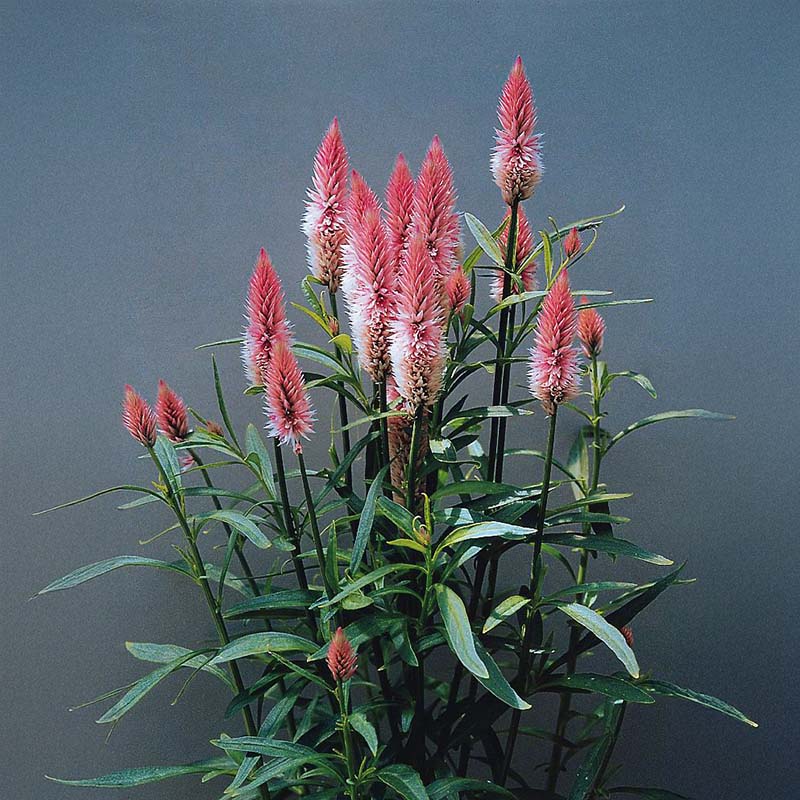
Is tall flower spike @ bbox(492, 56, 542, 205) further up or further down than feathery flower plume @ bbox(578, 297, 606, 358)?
further up

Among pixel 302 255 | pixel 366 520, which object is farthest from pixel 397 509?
pixel 302 255

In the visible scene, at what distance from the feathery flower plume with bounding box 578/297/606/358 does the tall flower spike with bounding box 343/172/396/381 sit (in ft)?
1.45

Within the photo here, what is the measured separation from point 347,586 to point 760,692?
1.22 metres

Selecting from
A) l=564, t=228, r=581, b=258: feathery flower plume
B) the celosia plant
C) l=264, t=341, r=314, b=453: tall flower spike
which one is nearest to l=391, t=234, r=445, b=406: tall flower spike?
the celosia plant

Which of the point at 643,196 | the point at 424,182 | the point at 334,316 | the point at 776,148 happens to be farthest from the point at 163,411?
the point at 776,148

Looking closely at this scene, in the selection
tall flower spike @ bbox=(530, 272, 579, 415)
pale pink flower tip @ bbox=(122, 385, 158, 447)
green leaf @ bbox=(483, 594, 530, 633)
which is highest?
tall flower spike @ bbox=(530, 272, 579, 415)

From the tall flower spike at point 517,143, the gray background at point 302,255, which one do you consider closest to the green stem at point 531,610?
the tall flower spike at point 517,143

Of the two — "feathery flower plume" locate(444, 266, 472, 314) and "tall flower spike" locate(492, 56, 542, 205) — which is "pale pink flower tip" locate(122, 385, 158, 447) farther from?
"tall flower spike" locate(492, 56, 542, 205)

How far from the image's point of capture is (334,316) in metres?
1.35

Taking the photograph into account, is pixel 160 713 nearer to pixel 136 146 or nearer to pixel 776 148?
pixel 136 146

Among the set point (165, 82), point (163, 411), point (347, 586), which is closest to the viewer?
point (347, 586)

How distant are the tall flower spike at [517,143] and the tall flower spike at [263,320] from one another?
368 mm

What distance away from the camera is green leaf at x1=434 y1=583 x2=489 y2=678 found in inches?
42.1

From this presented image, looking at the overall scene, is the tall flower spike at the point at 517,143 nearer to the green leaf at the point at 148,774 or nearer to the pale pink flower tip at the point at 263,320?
the pale pink flower tip at the point at 263,320
